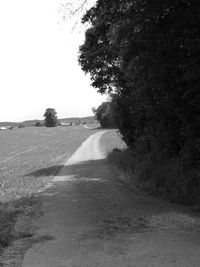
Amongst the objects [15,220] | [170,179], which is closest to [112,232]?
[15,220]

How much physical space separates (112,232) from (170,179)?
6.90m

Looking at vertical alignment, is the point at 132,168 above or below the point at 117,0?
below

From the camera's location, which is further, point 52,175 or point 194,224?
point 52,175

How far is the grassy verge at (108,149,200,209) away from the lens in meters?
16.0

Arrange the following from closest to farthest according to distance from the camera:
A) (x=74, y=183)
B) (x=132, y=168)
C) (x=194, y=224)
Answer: (x=194, y=224) → (x=74, y=183) → (x=132, y=168)

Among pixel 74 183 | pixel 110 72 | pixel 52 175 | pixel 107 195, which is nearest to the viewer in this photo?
pixel 107 195

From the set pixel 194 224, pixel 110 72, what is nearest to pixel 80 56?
pixel 110 72

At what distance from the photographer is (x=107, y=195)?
711 inches

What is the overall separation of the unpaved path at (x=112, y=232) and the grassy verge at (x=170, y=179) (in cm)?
65

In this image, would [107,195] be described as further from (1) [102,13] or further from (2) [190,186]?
(1) [102,13]

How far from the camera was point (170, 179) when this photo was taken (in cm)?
1814

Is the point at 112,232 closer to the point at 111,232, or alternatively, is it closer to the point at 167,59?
the point at 111,232

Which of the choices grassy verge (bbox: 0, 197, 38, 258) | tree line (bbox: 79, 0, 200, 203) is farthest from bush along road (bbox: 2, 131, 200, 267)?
tree line (bbox: 79, 0, 200, 203)

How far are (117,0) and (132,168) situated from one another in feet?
39.7
